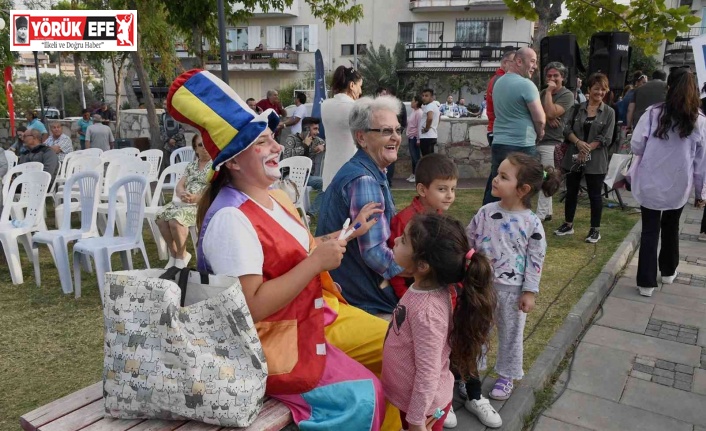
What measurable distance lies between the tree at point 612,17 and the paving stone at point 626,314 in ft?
21.0


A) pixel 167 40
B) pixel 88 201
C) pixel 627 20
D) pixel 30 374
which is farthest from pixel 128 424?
pixel 167 40

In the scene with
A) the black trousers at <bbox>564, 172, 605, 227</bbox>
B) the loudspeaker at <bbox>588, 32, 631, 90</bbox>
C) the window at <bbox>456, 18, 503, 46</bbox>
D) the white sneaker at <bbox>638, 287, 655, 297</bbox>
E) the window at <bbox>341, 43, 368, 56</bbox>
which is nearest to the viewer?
the white sneaker at <bbox>638, 287, 655, 297</bbox>

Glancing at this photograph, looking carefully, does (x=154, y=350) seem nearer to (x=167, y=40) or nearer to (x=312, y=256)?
(x=312, y=256)

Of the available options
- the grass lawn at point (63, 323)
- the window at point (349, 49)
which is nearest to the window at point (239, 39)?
A: the window at point (349, 49)

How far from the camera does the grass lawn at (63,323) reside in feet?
11.0

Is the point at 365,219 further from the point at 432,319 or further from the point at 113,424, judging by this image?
the point at 113,424

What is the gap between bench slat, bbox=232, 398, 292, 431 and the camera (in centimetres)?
184

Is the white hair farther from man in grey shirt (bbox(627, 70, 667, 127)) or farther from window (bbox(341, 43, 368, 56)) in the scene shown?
window (bbox(341, 43, 368, 56))

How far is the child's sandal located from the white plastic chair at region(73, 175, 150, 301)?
3.37 m

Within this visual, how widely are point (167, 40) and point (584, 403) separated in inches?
571

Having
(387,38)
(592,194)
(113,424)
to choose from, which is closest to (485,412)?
(113,424)

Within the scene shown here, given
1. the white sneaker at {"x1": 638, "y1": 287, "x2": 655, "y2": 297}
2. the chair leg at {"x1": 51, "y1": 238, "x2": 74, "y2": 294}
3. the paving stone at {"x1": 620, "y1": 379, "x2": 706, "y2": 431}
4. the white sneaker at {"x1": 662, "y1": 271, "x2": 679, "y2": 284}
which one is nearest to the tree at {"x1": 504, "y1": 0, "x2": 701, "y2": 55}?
the white sneaker at {"x1": 662, "y1": 271, "x2": 679, "y2": 284}

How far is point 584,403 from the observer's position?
3.13 metres

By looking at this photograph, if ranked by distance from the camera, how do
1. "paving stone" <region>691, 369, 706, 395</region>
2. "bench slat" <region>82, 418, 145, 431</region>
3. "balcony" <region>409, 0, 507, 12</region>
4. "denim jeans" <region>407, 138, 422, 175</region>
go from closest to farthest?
"bench slat" <region>82, 418, 145, 431</region> < "paving stone" <region>691, 369, 706, 395</region> < "denim jeans" <region>407, 138, 422, 175</region> < "balcony" <region>409, 0, 507, 12</region>
